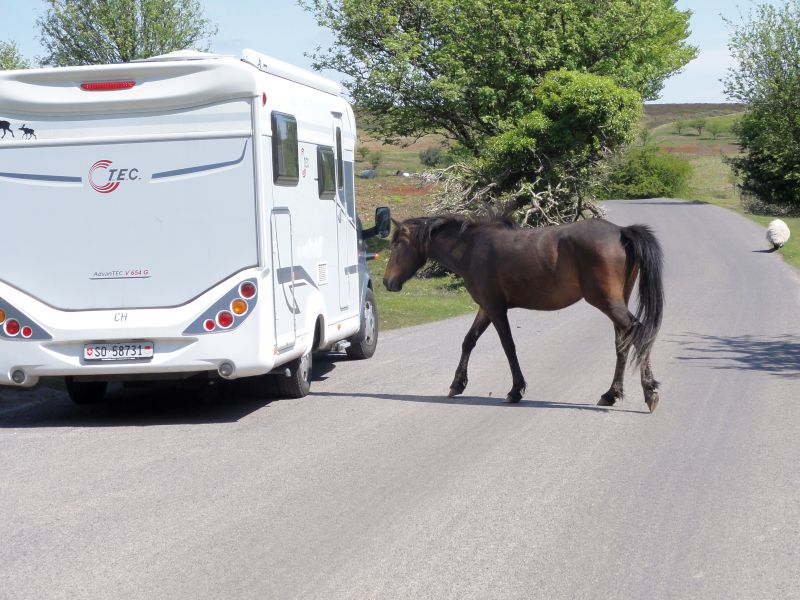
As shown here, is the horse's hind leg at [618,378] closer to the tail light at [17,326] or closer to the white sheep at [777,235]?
the tail light at [17,326]

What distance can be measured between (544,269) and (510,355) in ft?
2.91

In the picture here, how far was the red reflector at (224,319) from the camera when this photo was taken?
941 centimetres

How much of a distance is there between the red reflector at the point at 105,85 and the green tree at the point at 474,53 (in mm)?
20112

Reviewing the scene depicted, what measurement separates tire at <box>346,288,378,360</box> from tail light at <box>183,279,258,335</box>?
4.07 meters

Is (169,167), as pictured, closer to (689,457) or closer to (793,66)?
(689,457)

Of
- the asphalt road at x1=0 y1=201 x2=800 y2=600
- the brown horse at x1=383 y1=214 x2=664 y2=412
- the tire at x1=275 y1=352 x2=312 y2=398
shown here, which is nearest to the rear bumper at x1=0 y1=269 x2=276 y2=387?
the asphalt road at x1=0 y1=201 x2=800 y2=600

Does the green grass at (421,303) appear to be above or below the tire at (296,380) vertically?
below

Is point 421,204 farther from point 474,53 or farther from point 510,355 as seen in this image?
point 510,355

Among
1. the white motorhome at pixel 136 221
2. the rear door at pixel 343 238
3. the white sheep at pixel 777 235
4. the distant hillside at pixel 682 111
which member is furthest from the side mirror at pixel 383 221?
the distant hillside at pixel 682 111

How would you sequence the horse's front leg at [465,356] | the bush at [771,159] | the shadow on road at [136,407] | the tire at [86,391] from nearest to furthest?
the shadow on road at [136,407] < the horse's front leg at [465,356] < the tire at [86,391] < the bush at [771,159]

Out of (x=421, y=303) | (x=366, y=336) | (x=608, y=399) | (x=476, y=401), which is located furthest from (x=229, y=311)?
(x=421, y=303)

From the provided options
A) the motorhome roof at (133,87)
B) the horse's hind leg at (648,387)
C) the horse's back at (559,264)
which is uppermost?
the motorhome roof at (133,87)

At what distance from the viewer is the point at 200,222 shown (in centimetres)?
946

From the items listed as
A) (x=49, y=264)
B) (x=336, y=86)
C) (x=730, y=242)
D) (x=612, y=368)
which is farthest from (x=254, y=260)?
(x=730, y=242)
